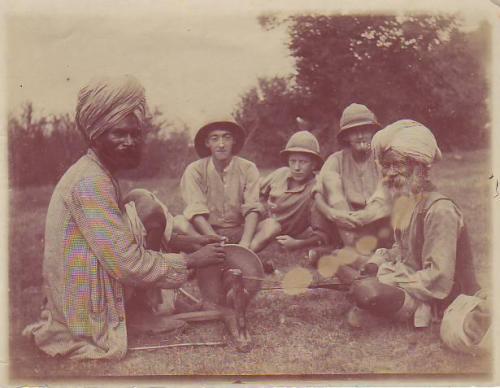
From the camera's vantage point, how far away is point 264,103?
5910 mm

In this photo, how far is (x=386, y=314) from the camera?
18.8ft

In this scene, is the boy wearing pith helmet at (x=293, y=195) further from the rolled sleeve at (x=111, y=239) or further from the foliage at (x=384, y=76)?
the rolled sleeve at (x=111, y=239)

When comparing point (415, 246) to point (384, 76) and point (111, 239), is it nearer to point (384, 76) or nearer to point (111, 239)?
point (384, 76)

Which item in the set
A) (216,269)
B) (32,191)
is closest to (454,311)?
(216,269)

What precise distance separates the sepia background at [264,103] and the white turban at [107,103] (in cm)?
11

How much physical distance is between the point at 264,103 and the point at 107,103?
1176 mm

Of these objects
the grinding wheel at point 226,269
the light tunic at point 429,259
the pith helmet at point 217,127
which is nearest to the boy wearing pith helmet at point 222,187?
the pith helmet at point 217,127

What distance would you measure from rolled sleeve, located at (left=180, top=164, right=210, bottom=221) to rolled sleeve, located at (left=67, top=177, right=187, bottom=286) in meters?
0.44

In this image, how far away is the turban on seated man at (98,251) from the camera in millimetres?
5568

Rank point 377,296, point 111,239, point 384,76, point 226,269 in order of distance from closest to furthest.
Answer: point 111,239 < point 377,296 < point 226,269 < point 384,76

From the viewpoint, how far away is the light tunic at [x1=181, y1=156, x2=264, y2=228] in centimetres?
587

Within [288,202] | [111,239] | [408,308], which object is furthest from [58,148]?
[408,308]

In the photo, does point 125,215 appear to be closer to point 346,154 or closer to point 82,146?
point 82,146

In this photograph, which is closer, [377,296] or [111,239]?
[111,239]
